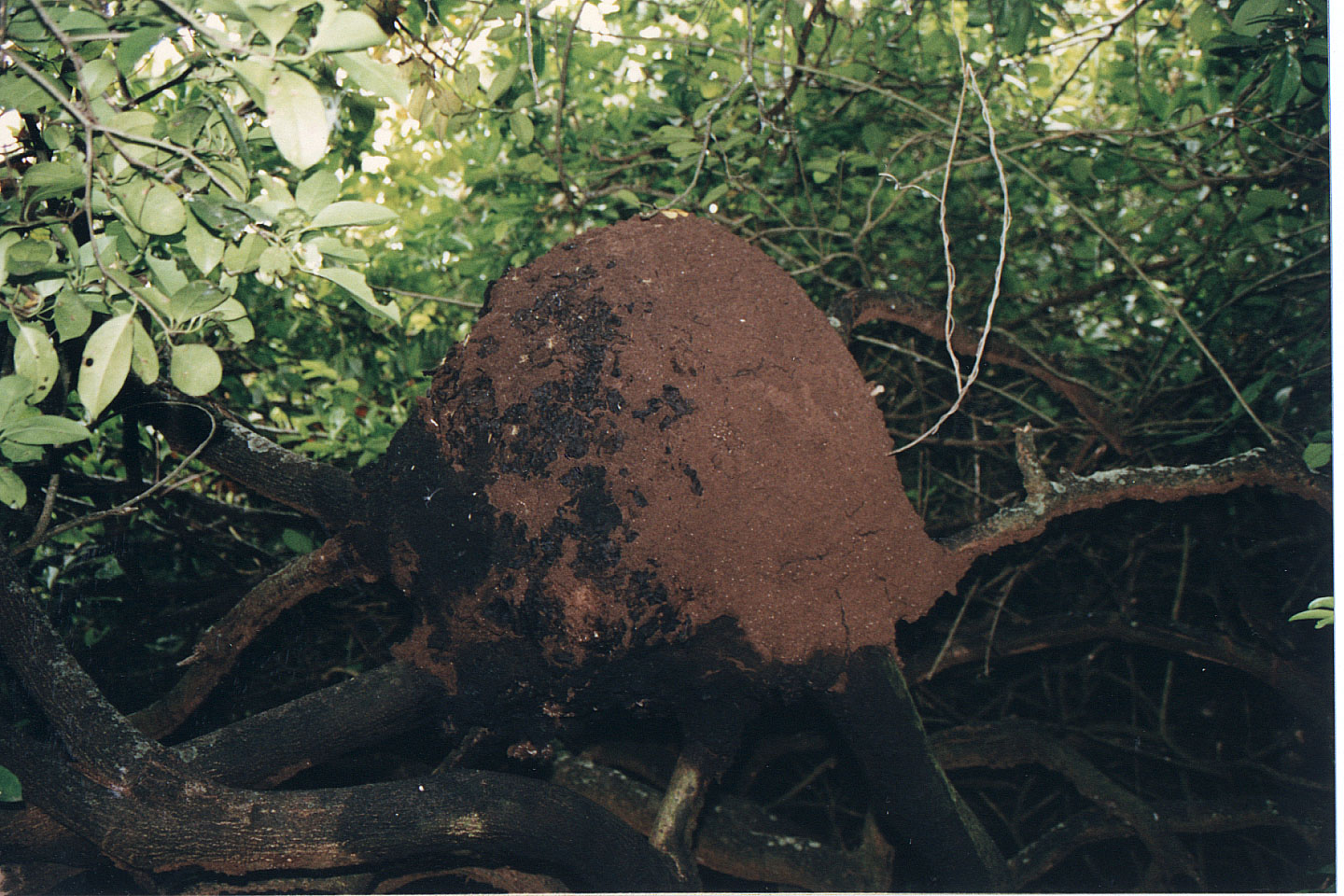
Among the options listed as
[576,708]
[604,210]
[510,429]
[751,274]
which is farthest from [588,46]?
[576,708]

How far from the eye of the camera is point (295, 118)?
2.50 ft

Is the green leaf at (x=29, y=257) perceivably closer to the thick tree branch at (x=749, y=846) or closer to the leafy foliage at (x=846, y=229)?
the leafy foliage at (x=846, y=229)

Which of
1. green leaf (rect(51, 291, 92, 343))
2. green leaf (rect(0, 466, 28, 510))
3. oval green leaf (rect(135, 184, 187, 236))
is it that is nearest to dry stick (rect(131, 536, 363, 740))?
green leaf (rect(0, 466, 28, 510))

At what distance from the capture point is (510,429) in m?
1.26

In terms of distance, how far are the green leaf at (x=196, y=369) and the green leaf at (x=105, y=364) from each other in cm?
11

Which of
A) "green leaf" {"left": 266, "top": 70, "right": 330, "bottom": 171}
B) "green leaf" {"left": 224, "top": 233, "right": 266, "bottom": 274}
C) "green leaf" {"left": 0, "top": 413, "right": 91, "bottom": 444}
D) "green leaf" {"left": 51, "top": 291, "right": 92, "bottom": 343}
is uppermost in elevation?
"green leaf" {"left": 266, "top": 70, "right": 330, "bottom": 171}

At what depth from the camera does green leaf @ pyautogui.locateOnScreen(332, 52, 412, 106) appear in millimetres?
782

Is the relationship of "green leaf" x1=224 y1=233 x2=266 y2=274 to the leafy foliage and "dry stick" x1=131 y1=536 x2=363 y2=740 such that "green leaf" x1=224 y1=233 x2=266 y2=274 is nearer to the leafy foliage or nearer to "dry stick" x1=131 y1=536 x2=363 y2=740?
the leafy foliage

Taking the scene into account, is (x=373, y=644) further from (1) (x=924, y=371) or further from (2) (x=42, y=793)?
(1) (x=924, y=371)

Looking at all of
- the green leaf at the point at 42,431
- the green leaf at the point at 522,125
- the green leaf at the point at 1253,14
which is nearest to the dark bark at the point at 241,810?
the green leaf at the point at 42,431

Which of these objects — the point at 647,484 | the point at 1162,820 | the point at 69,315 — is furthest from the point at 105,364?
the point at 1162,820

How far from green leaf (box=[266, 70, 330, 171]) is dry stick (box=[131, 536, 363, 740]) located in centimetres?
89

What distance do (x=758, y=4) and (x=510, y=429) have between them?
1341 millimetres

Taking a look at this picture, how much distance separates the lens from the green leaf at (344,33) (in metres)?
0.73
